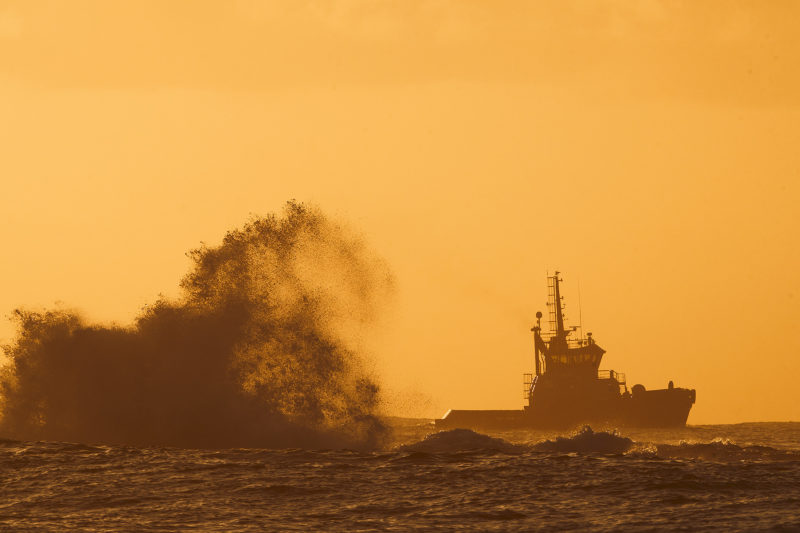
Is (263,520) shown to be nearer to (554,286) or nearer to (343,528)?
(343,528)

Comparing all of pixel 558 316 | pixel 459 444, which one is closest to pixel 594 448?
pixel 459 444

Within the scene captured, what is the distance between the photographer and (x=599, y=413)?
10562cm

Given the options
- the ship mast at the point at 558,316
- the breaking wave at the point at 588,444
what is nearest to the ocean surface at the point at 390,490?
the breaking wave at the point at 588,444

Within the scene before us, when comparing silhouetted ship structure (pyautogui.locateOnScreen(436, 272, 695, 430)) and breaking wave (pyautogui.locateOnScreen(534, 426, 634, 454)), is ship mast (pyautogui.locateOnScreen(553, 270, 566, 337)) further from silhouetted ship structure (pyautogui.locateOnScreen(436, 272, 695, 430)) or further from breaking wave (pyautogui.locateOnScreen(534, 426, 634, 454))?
breaking wave (pyautogui.locateOnScreen(534, 426, 634, 454))

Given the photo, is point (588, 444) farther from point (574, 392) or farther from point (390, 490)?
point (574, 392)

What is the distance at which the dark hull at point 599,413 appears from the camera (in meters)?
105

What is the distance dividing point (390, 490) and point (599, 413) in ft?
260

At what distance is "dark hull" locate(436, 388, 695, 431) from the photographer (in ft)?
346

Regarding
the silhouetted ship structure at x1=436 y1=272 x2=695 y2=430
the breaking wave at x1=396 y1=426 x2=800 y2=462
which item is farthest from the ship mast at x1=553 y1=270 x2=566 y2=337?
the breaking wave at x1=396 y1=426 x2=800 y2=462

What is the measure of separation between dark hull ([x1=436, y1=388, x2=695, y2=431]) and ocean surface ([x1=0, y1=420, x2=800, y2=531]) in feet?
220

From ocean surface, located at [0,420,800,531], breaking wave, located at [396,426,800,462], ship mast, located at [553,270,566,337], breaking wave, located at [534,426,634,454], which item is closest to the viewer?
ocean surface, located at [0,420,800,531]

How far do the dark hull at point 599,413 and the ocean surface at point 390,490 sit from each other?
2640 inches

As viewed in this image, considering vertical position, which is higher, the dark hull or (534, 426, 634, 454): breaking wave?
the dark hull

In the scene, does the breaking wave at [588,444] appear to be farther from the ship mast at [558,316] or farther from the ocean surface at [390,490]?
the ship mast at [558,316]
